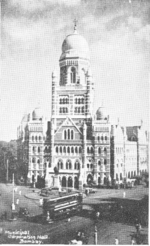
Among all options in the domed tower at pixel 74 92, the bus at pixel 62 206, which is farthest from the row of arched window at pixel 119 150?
the bus at pixel 62 206

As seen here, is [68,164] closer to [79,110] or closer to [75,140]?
[75,140]

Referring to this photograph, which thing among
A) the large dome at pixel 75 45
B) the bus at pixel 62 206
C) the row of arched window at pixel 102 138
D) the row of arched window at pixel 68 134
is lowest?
the bus at pixel 62 206

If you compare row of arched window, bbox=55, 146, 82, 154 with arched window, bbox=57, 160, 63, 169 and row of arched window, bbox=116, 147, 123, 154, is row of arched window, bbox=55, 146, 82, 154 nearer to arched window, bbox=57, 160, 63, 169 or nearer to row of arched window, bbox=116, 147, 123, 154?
arched window, bbox=57, 160, 63, 169

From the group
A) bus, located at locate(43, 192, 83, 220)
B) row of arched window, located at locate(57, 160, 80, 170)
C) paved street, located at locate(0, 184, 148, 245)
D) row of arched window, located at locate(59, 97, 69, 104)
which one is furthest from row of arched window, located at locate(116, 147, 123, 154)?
bus, located at locate(43, 192, 83, 220)

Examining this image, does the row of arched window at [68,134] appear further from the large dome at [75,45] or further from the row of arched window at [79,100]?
the large dome at [75,45]


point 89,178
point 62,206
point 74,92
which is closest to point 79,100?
point 74,92

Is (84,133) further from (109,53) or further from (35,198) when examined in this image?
(109,53)
